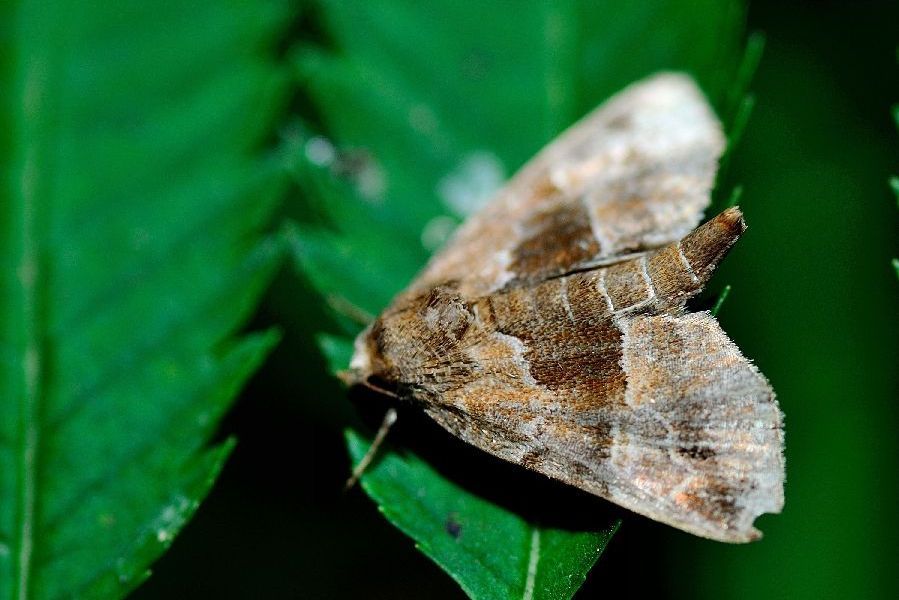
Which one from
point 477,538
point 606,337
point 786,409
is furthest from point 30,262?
point 786,409

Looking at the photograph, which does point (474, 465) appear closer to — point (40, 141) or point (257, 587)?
point (257, 587)

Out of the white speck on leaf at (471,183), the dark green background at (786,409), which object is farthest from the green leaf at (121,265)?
the dark green background at (786,409)

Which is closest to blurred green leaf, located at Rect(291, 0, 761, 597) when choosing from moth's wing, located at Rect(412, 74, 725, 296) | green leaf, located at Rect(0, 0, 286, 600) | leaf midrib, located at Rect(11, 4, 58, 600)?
moth's wing, located at Rect(412, 74, 725, 296)

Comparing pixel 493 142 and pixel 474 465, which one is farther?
pixel 493 142

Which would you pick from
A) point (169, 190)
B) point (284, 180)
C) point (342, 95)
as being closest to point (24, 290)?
point (169, 190)

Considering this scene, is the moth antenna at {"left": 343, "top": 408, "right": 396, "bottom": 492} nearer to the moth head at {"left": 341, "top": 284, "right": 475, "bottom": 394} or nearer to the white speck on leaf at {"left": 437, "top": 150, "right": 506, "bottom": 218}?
the moth head at {"left": 341, "top": 284, "right": 475, "bottom": 394}

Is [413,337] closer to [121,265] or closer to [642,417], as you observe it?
[642,417]
